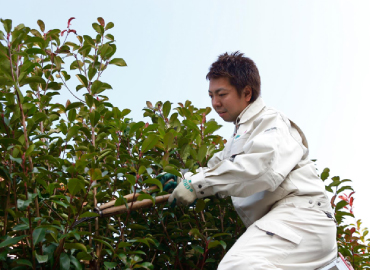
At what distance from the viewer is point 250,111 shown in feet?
9.41

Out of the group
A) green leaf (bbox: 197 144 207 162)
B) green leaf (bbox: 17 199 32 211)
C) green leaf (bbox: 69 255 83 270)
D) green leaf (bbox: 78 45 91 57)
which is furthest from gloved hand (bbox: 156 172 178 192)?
green leaf (bbox: 78 45 91 57)

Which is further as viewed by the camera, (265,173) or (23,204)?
(265,173)

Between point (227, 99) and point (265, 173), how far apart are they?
80 centimetres

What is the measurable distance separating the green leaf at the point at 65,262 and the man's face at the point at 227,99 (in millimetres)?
1339

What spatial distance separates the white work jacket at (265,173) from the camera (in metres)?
2.30

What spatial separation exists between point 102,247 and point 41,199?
49 cm

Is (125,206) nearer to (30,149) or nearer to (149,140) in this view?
(149,140)

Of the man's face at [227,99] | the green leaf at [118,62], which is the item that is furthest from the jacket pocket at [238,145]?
the green leaf at [118,62]

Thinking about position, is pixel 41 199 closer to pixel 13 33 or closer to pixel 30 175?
pixel 30 175

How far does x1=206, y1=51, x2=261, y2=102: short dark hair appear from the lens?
9.71 ft

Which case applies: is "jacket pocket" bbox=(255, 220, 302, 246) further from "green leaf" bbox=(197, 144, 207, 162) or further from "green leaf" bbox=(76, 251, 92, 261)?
"green leaf" bbox=(76, 251, 92, 261)

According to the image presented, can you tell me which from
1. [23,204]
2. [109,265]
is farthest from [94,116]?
[109,265]

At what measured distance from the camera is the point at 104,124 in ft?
10.2

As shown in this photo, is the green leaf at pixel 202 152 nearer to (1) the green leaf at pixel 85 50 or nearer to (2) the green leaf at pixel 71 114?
(2) the green leaf at pixel 71 114
